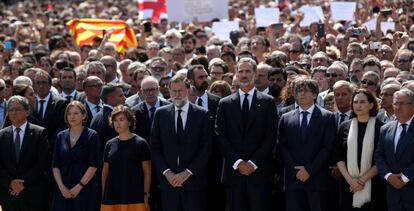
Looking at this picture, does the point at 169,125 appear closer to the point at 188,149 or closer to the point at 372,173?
the point at 188,149

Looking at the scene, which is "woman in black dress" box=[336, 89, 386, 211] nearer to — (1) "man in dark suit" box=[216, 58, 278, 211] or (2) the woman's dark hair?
(2) the woman's dark hair

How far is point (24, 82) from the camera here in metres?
16.0

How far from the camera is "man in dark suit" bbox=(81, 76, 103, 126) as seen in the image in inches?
602

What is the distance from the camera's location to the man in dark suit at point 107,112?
14.5 m

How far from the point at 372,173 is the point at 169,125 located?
102 inches

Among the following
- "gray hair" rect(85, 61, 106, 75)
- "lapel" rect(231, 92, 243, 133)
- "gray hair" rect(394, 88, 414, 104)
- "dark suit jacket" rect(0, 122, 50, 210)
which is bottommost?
"dark suit jacket" rect(0, 122, 50, 210)

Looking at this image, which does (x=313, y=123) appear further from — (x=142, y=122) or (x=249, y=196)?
(x=142, y=122)

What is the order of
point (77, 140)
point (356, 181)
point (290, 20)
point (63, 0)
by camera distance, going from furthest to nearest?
point (63, 0) < point (290, 20) < point (77, 140) < point (356, 181)

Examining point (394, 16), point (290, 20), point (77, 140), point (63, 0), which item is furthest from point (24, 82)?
point (63, 0)

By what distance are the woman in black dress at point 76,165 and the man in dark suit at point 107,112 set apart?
46 centimetres

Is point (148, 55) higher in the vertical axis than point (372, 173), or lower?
higher

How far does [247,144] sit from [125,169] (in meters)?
1.58

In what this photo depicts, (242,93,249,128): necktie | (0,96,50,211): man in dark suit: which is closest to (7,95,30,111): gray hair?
(0,96,50,211): man in dark suit

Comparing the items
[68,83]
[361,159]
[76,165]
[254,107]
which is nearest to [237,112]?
[254,107]
